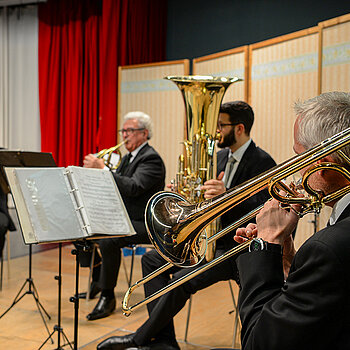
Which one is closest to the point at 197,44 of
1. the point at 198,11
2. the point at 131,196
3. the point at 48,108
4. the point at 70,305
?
the point at 198,11

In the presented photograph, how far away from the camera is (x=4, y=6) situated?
6.25 meters

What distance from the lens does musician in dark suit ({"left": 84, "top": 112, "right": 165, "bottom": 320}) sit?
10.8ft

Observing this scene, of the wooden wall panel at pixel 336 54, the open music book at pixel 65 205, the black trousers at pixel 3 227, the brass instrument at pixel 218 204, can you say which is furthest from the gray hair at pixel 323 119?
the black trousers at pixel 3 227

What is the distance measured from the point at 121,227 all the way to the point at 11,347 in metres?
0.98

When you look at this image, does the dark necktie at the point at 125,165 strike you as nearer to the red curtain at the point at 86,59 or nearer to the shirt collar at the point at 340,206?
the red curtain at the point at 86,59

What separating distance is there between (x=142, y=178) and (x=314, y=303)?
2.51m

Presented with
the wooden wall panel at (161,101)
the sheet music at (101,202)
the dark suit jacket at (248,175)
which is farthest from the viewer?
the wooden wall panel at (161,101)

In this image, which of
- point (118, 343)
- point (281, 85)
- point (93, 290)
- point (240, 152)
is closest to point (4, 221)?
point (93, 290)

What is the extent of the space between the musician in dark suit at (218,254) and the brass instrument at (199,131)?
102mm

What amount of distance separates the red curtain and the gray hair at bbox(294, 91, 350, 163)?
13.8ft

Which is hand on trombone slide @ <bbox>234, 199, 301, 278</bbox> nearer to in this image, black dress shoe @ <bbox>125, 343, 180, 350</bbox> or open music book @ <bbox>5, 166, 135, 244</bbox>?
open music book @ <bbox>5, 166, 135, 244</bbox>

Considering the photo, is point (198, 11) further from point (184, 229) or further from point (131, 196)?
point (184, 229)

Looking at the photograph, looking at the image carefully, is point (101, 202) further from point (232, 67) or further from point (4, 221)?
point (232, 67)

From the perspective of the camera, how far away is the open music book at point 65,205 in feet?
6.99
